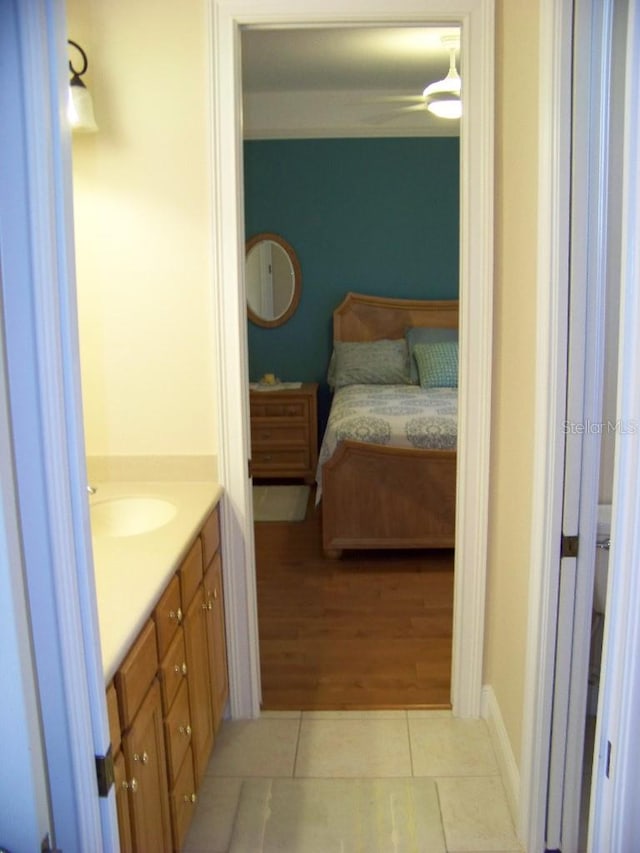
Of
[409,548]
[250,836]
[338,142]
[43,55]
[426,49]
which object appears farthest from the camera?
[338,142]

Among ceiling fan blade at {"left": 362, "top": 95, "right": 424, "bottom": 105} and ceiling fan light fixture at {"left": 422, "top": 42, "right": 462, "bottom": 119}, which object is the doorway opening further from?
ceiling fan light fixture at {"left": 422, "top": 42, "right": 462, "bottom": 119}

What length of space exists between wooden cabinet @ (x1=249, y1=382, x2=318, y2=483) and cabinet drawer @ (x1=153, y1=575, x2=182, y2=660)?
3549 millimetres

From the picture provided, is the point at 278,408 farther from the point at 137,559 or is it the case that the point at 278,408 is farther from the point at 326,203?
the point at 137,559

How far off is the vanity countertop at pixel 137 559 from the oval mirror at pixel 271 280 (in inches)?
138

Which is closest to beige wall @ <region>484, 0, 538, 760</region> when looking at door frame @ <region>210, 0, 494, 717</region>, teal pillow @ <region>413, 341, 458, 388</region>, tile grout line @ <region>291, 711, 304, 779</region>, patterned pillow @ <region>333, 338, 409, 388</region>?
door frame @ <region>210, 0, 494, 717</region>

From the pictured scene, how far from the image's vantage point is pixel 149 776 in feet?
5.16

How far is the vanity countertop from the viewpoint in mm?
1414

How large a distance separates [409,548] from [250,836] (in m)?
2.11

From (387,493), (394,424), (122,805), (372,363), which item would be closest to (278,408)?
(372,363)

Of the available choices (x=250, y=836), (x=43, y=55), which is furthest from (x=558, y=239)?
(x=250, y=836)

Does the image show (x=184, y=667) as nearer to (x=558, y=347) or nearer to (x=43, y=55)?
(x=558, y=347)

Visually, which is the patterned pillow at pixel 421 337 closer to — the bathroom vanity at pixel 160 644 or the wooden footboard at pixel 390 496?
the wooden footboard at pixel 390 496

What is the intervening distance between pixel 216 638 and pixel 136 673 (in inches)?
35.5

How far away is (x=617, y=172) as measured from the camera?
167 cm
